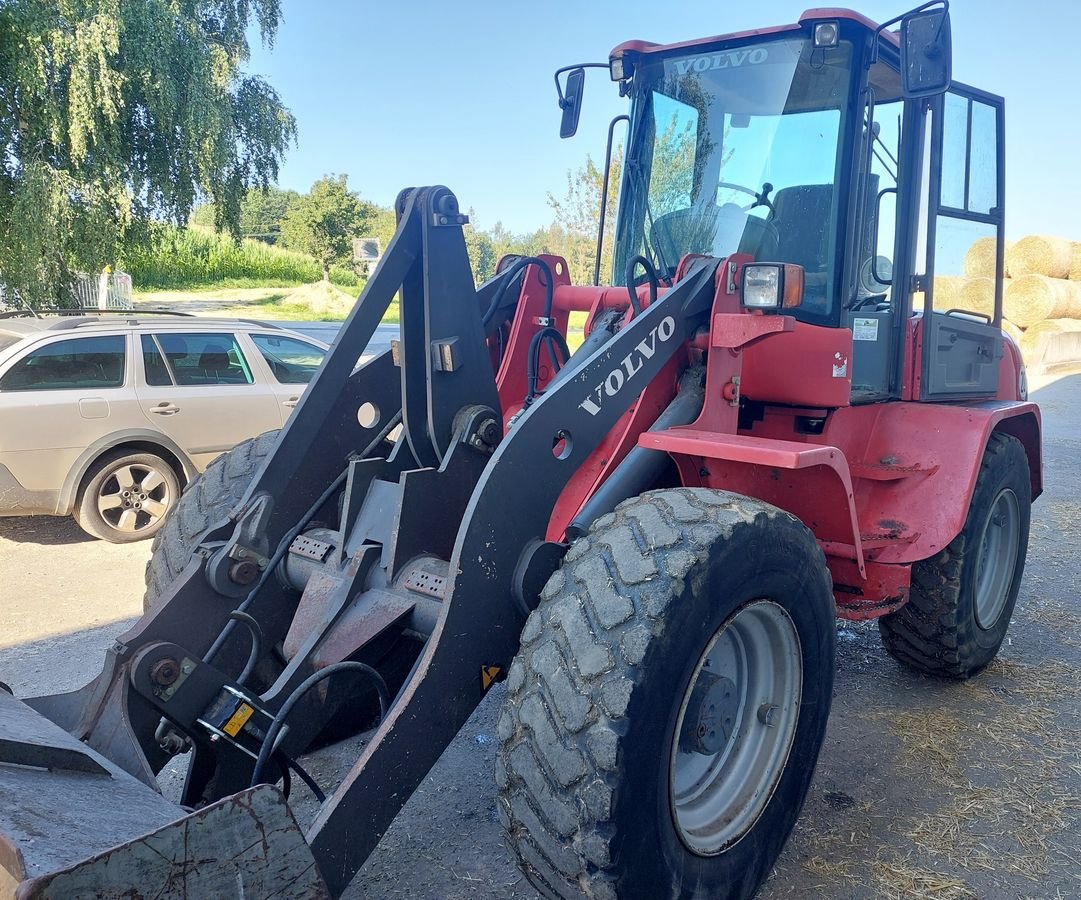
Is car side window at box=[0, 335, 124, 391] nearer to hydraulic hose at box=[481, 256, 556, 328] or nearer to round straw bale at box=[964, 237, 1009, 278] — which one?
hydraulic hose at box=[481, 256, 556, 328]

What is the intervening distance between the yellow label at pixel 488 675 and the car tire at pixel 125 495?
17.3ft

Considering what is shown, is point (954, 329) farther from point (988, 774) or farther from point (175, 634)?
point (175, 634)

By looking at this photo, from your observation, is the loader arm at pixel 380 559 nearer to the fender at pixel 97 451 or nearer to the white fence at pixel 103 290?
the fender at pixel 97 451

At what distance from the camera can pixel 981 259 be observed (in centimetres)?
490

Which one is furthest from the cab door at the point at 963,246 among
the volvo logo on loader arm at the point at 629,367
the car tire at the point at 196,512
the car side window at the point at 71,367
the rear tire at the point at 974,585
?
the car side window at the point at 71,367

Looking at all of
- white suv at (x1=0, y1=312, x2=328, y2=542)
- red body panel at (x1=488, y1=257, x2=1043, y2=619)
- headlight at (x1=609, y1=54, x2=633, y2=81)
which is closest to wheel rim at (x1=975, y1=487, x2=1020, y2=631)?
red body panel at (x1=488, y1=257, x2=1043, y2=619)

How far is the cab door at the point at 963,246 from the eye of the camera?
4281 mm

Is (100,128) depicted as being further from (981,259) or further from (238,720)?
(238,720)

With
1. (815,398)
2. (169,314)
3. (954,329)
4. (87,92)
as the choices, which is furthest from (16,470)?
(87,92)

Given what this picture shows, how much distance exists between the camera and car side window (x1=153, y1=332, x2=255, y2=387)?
775 centimetres

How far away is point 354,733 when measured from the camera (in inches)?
144

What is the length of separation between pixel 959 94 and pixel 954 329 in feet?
3.70

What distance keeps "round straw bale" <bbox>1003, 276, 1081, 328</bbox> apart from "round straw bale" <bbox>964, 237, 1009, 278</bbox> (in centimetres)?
1512

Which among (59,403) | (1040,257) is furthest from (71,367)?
(1040,257)
